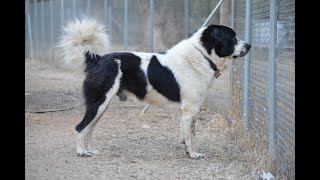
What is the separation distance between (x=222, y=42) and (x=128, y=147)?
1788 mm

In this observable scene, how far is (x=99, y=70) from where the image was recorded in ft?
20.2

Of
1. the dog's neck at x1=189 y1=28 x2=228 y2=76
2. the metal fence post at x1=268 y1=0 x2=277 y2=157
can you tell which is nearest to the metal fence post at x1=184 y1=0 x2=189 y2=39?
the dog's neck at x1=189 y1=28 x2=228 y2=76

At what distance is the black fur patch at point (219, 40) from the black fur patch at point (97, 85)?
3.63 feet

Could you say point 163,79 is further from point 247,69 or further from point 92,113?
point 247,69

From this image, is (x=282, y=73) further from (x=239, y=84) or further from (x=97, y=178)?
(x=239, y=84)

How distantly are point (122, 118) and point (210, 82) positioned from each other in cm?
307

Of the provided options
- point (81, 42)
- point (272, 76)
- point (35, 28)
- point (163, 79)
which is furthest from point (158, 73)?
point (35, 28)

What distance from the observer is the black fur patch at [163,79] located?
6148 millimetres

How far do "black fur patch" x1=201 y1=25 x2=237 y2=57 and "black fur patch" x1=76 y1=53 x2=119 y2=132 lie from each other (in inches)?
43.6

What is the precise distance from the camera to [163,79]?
615 centimetres

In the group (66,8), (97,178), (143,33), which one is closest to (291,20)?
(97,178)

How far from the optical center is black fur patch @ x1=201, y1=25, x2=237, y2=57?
6.23 m

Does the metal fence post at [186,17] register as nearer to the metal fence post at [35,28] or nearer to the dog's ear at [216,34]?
the dog's ear at [216,34]

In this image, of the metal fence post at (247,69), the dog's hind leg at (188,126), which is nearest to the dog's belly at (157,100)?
the dog's hind leg at (188,126)
